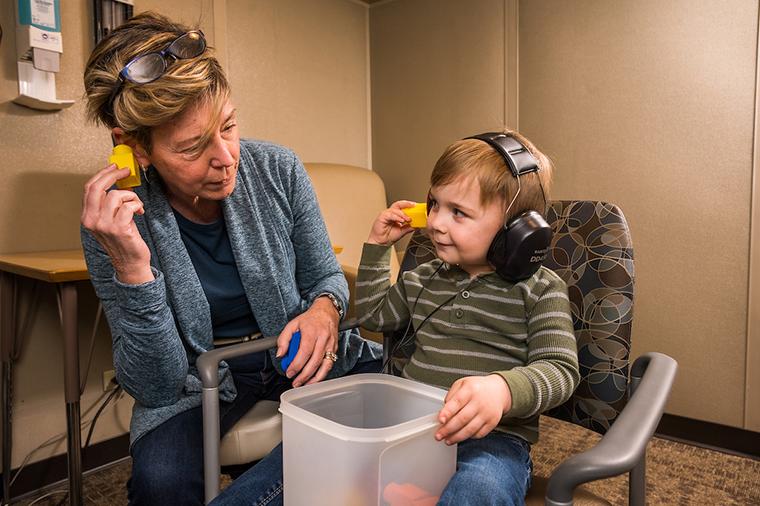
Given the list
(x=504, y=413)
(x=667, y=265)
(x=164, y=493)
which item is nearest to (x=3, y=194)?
(x=164, y=493)

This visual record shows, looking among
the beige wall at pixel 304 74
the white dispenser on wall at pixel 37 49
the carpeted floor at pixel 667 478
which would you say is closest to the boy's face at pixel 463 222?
the carpeted floor at pixel 667 478

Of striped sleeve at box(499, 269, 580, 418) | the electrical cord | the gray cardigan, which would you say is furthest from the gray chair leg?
the electrical cord

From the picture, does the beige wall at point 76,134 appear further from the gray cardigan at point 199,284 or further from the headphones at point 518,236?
the headphones at point 518,236

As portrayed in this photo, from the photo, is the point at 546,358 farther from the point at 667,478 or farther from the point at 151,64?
the point at 667,478

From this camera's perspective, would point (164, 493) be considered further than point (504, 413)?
Yes

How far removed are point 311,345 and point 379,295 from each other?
7.3 inches

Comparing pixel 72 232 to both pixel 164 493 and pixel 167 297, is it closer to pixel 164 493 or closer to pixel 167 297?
pixel 167 297

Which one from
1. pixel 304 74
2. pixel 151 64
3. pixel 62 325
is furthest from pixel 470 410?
pixel 304 74

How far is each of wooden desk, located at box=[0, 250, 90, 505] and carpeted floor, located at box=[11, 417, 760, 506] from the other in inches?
10.9

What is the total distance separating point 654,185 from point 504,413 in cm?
160

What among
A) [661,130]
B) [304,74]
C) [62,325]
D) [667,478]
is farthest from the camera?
[304,74]

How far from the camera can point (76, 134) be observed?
181cm

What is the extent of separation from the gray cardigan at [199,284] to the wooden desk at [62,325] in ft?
1.34

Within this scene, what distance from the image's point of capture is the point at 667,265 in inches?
79.4
